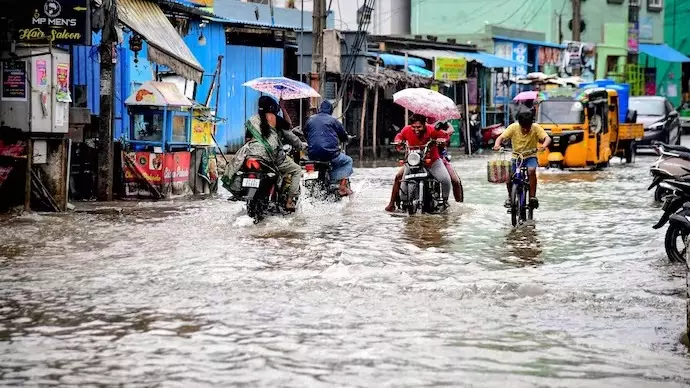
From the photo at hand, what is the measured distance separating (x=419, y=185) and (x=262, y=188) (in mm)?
2460

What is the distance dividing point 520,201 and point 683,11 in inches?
2012

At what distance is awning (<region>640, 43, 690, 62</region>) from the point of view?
56.0 metres

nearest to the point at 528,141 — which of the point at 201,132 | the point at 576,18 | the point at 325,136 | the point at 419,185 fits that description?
the point at 419,185

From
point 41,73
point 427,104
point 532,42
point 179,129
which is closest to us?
point 41,73

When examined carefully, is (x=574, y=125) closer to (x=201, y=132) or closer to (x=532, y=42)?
(x=201, y=132)

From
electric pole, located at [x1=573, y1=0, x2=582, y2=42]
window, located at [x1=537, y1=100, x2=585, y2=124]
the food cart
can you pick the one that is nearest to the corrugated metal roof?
window, located at [x1=537, y1=100, x2=585, y2=124]

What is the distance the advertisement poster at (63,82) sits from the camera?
1490cm

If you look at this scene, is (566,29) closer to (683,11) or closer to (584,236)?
(683,11)

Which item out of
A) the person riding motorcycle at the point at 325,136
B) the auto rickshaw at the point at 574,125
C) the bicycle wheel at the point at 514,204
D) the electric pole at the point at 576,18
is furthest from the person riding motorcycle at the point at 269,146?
the electric pole at the point at 576,18

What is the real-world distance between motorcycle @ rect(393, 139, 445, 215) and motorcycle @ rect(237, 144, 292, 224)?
1.78 m

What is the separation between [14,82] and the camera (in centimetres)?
1466

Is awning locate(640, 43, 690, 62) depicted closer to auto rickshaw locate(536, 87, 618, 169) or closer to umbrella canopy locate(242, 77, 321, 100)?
auto rickshaw locate(536, 87, 618, 169)

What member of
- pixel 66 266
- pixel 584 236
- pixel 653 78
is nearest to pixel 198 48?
pixel 584 236

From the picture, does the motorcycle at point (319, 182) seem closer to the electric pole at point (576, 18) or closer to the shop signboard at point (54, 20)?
the shop signboard at point (54, 20)
